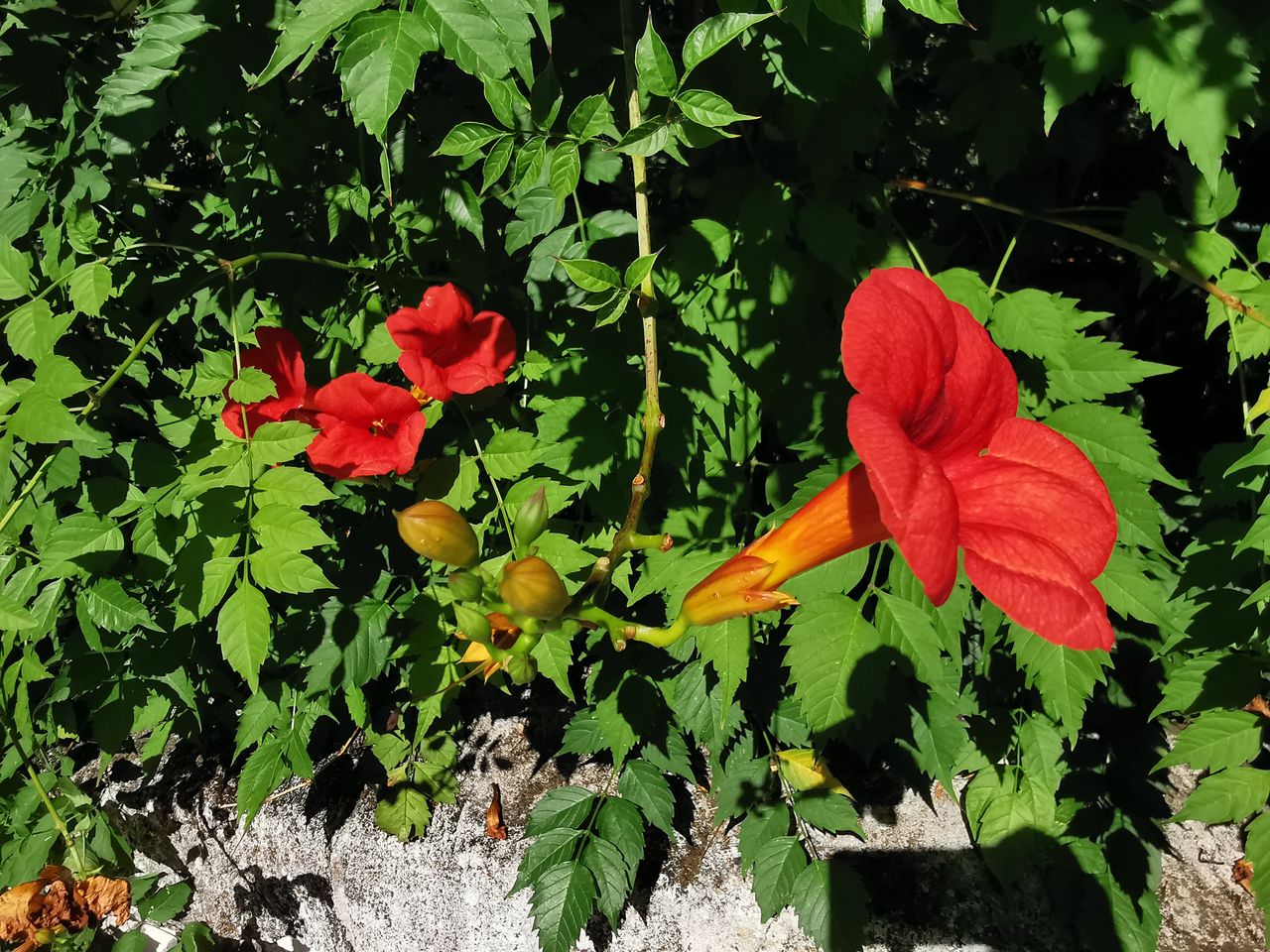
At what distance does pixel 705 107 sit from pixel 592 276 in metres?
0.31

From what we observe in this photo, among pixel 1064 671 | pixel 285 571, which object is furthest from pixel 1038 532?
pixel 285 571

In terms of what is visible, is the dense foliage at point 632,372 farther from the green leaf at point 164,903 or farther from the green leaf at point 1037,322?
the green leaf at point 164,903

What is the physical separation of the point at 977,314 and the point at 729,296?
0.60 meters

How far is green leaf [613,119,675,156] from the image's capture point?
4.17ft

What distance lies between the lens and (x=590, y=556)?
1.95m

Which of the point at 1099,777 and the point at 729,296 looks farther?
the point at 1099,777

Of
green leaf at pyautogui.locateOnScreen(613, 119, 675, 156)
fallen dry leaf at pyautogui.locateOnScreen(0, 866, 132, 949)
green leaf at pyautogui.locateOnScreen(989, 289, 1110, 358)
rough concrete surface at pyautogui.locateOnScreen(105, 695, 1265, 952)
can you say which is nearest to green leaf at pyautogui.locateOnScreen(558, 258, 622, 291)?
green leaf at pyautogui.locateOnScreen(613, 119, 675, 156)

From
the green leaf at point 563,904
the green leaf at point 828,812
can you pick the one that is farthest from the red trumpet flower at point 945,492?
the green leaf at point 828,812

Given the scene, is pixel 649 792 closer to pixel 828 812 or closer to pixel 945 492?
pixel 828 812

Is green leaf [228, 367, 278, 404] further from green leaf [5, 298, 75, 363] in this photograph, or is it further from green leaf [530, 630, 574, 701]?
green leaf [530, 630, 574, 701]

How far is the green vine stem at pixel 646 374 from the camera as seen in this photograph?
119 cm

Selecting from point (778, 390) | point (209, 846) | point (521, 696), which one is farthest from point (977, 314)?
point (209, 846)

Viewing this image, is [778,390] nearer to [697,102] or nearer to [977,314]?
[977,314]

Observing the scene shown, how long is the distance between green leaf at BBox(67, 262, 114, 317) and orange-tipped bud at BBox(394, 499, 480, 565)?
116 centimetres
